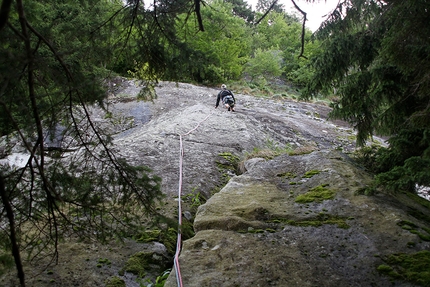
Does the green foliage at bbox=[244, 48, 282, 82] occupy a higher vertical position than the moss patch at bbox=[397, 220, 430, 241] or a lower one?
higher

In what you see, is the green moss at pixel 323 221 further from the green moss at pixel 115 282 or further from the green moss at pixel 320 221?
the green moss at pixel 115 282

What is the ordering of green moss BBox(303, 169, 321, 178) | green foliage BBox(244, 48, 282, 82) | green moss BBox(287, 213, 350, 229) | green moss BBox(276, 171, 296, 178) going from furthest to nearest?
green foliage BBox(244, 48, 282, 82), green moss BBox(276, 171, 296, 178), green moss BBox(303, 169, 321, 178), green moss BBox(287, 213, 350, 229)

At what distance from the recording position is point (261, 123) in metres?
11.5

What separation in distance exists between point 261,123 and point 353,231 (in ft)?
27.1

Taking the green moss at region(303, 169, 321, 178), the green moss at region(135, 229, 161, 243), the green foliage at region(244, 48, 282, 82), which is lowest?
the green moss at region(135, 229, 161, 243)

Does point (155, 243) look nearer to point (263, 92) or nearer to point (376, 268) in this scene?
point (376, 268)

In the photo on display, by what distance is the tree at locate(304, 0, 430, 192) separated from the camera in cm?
340

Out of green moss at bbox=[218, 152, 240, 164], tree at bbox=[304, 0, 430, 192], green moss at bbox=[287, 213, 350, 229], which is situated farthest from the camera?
green moss at bbox=[218, 152, 240, 164]

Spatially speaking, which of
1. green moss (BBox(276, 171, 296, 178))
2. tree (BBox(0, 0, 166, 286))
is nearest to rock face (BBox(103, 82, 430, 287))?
green moss (BBox(276, 171, 296, 178))

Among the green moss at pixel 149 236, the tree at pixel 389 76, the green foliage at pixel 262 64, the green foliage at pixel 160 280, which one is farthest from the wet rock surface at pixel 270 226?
the green foliage at pixel 262 64

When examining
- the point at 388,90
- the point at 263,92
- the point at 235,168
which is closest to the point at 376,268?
the point at 388,90

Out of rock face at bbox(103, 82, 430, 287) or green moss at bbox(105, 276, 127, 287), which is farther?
green moss at bbox(105, 276, 127, 287)

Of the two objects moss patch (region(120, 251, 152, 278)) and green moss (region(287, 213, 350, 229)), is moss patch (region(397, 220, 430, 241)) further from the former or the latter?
moss patch (region(120, 251, 152, 278))

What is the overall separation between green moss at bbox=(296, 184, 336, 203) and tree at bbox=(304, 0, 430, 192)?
0.74 meters
